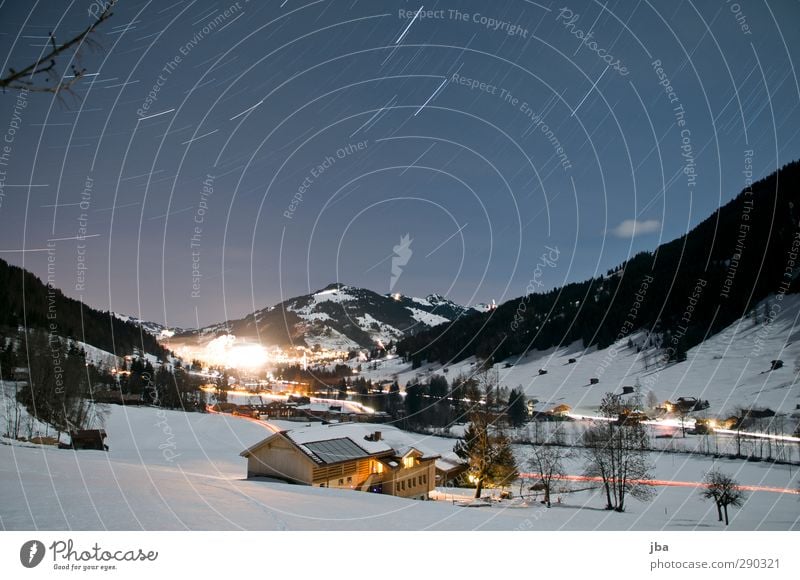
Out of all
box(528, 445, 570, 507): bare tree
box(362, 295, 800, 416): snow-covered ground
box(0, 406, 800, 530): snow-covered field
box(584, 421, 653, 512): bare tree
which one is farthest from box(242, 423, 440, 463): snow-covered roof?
box(362, 295, 800, 416): snow-covered ground

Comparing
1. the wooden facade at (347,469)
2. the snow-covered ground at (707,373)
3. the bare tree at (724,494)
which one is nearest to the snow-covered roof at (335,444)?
the wooden facade at (347,469)

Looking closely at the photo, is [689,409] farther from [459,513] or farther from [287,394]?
[287,394]

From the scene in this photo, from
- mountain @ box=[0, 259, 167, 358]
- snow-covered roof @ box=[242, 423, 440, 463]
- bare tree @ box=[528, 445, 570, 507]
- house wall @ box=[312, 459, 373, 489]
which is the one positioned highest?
mountain @ box=[0, 259, 167, 358]

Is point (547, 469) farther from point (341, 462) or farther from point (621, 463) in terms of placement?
point (341, 462)

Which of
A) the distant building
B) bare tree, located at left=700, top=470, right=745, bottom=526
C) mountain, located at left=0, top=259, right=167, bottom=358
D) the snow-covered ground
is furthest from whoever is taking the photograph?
the snow-covered ground

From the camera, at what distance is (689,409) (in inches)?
1809

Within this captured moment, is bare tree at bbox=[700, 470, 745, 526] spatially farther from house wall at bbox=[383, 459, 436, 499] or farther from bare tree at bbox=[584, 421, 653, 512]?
house wall at bbox=[383, 459, 436, 499]

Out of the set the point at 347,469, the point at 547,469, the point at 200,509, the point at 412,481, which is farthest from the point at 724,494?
the point at 200,509

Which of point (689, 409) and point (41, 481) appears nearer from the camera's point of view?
point (41, 481)

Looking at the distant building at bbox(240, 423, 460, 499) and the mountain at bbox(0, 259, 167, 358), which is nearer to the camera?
the distant building at bbox(240, 423, 460, 499)

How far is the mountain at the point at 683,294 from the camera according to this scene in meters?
64.8

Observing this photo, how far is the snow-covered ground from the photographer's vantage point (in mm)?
43062
